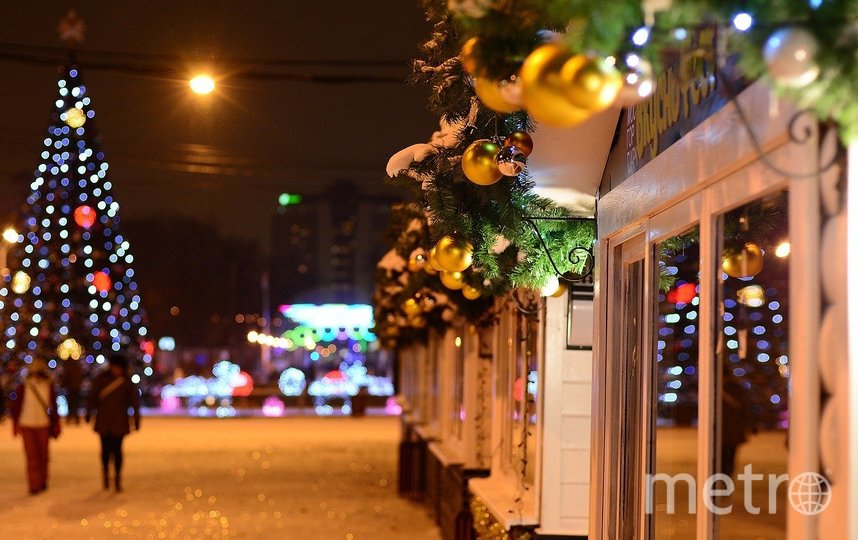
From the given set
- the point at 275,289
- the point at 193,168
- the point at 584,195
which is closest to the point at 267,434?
the point at 193,168

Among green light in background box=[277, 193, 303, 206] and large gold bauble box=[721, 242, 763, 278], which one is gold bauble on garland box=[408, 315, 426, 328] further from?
green light in background box=[277, 193, 303, 206]

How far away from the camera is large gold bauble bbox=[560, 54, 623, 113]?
264cm

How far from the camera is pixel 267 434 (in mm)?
23016

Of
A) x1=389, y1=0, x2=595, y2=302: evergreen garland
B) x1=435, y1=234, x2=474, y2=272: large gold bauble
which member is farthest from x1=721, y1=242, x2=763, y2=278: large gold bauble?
x1=435, y1=234, x2=474, y2=272: large gold bauble

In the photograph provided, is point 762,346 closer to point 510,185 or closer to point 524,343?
point 510,185

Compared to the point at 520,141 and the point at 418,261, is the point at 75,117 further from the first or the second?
the point at 520,141

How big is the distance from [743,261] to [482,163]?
1291 millimetres

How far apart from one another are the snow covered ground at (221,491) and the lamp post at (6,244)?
31.9 ft

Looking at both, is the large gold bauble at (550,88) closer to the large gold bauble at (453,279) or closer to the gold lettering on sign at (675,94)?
the gold lettering on sign at (675,94)

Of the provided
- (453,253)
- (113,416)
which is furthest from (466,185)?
(113,416)

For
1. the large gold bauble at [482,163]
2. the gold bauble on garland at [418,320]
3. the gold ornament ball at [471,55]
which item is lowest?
the gold bauble on garland at [418,320]

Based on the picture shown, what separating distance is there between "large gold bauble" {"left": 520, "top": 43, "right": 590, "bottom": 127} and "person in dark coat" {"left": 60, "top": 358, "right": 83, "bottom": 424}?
24819 millimetres

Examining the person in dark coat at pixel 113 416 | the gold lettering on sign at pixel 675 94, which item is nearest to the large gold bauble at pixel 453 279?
the gold lettering on sign at pixel 675 94

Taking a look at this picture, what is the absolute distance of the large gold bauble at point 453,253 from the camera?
5520 mm
